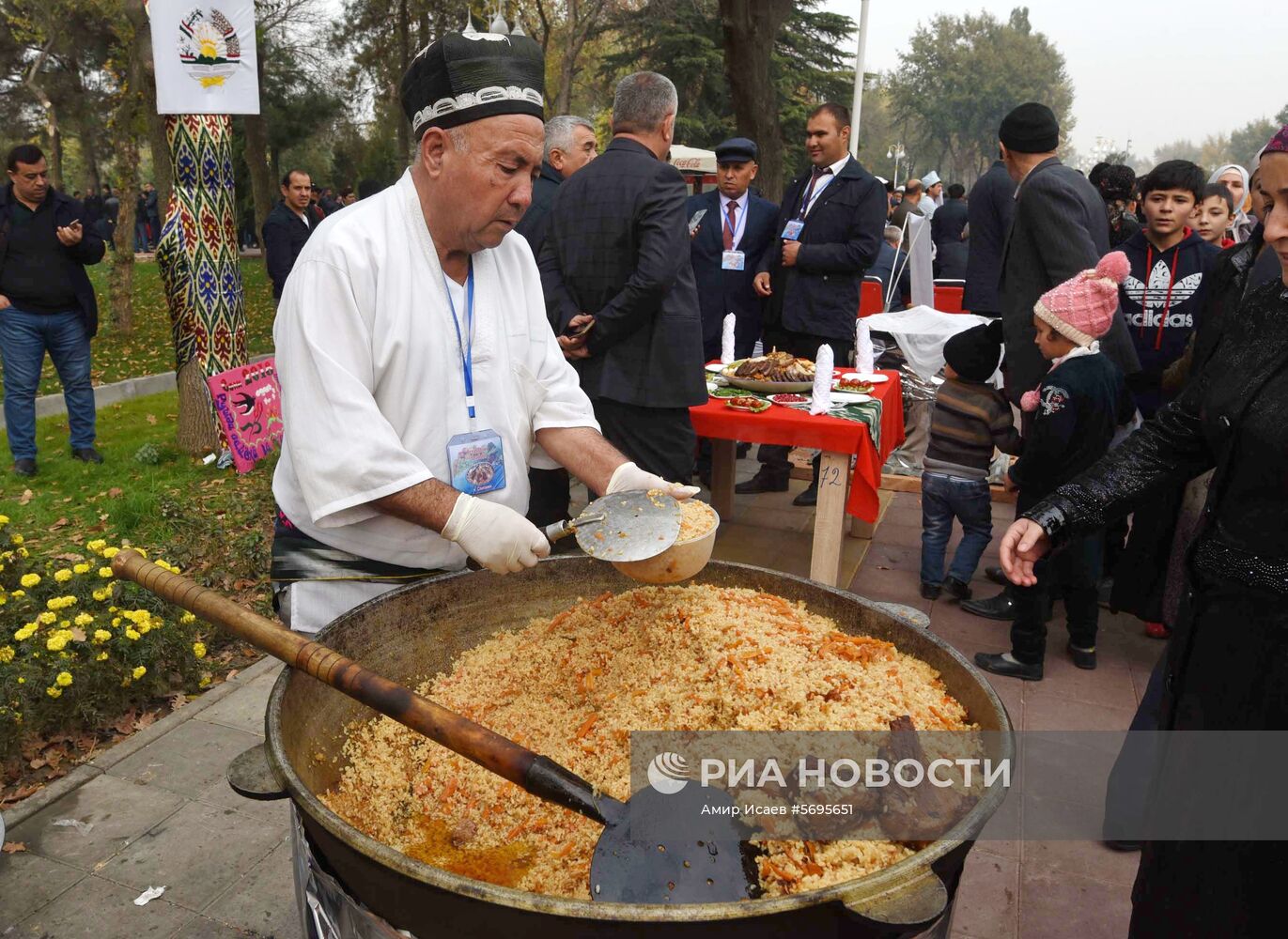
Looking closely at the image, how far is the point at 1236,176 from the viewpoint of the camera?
600 cm

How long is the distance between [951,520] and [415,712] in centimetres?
379

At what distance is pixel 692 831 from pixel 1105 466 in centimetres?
126

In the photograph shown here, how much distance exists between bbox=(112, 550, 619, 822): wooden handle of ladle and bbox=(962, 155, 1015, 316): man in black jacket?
543 centimetres

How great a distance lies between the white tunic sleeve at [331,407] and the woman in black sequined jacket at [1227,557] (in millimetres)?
1313

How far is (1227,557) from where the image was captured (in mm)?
1618

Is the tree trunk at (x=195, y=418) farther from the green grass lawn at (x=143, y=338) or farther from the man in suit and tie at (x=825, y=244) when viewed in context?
the man in suit and tie at (x=825, y=244)

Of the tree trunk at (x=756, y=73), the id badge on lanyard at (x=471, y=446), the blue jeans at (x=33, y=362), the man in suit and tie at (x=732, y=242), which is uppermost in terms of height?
the tree trunk at (x=756, y=73)

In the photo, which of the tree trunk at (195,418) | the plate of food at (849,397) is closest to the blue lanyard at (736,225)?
the plate of food at (849,397)

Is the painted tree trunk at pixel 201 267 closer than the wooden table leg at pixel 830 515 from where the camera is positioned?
No

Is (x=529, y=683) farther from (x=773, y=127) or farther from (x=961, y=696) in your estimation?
(x=773, y=127)

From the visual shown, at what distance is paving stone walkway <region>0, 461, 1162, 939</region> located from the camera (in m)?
2.33

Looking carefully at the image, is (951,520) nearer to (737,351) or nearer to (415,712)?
(737,351)

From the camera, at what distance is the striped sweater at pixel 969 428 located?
13.9ft

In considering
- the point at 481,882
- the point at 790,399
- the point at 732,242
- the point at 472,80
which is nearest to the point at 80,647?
the point at 472,80
